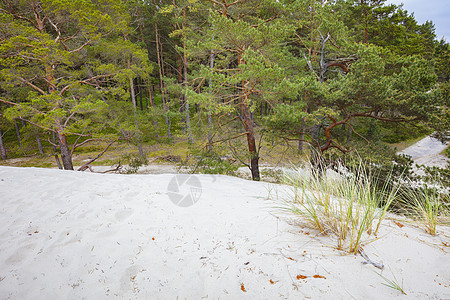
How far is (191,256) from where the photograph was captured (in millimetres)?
1854

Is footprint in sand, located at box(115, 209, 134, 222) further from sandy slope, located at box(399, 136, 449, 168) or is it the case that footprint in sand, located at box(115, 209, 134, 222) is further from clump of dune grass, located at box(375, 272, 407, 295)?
sandy slope, located at box(399, 136, 449, 168)

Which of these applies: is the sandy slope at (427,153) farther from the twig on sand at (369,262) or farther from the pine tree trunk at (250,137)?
the twig on sand at (369,262)

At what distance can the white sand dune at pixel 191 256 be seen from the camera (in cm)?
144

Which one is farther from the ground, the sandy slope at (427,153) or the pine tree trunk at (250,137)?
the pine tree trunk at (250,137)

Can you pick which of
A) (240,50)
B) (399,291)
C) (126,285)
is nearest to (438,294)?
(399,291)

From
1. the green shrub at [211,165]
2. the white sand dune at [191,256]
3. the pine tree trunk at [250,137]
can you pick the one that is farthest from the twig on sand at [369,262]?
the green shrub at [211,165]

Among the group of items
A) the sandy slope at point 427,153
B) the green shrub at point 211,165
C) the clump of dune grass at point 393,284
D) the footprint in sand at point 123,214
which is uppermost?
the footprint in sand at point 123,214

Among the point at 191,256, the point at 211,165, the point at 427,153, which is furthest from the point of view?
the point at 427,153

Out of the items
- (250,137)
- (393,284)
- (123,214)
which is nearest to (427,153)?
(250,137)

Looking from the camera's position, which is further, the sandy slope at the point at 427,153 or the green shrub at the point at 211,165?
the sandy slope at the point at 427,153

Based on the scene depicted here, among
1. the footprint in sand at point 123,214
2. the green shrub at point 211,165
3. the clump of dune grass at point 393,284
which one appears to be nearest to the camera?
the clump of dune grass at point 393,284

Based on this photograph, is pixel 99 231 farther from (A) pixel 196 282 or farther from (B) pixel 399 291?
(B) pixel 399 291

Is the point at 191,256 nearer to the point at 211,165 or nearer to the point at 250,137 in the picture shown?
the point at 211,165

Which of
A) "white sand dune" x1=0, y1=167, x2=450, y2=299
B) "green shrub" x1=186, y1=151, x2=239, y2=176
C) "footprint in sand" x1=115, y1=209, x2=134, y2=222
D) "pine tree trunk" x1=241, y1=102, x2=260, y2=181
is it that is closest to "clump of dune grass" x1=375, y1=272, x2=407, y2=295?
"white sand dune" x1=0, y1=167, x2=450, y2=299
